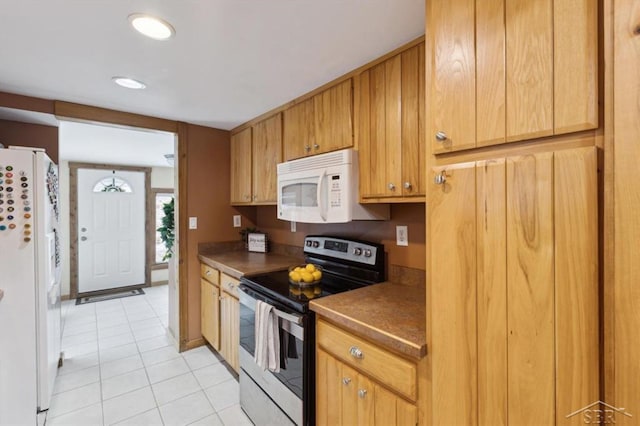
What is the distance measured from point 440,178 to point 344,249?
1.22m

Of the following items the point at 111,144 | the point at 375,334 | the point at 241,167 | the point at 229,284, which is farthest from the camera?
the point at 111,144

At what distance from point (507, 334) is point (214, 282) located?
2.37 meters

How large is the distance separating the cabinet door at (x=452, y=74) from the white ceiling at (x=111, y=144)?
2.66m

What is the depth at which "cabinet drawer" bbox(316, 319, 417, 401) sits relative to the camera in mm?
1090

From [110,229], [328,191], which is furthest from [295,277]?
[110,229]

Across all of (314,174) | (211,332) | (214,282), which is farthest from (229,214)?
(314,174)

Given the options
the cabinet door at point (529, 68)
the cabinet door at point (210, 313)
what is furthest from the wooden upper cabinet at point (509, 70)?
the cabinet door at point (210, 313)

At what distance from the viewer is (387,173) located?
1.60 m

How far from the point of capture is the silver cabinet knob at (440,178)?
97 cm

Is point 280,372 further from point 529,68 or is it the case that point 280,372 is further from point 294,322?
point 529,68

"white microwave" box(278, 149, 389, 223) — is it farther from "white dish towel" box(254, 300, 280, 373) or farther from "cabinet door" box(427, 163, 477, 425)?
"cabinet door" box(427, 163, 477, 425)

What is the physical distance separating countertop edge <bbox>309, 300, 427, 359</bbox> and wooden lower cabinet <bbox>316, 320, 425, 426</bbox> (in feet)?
0.16

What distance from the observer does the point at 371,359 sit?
1.21m

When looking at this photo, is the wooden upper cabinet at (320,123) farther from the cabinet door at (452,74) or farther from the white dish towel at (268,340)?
the white dish towel at (268,340)
